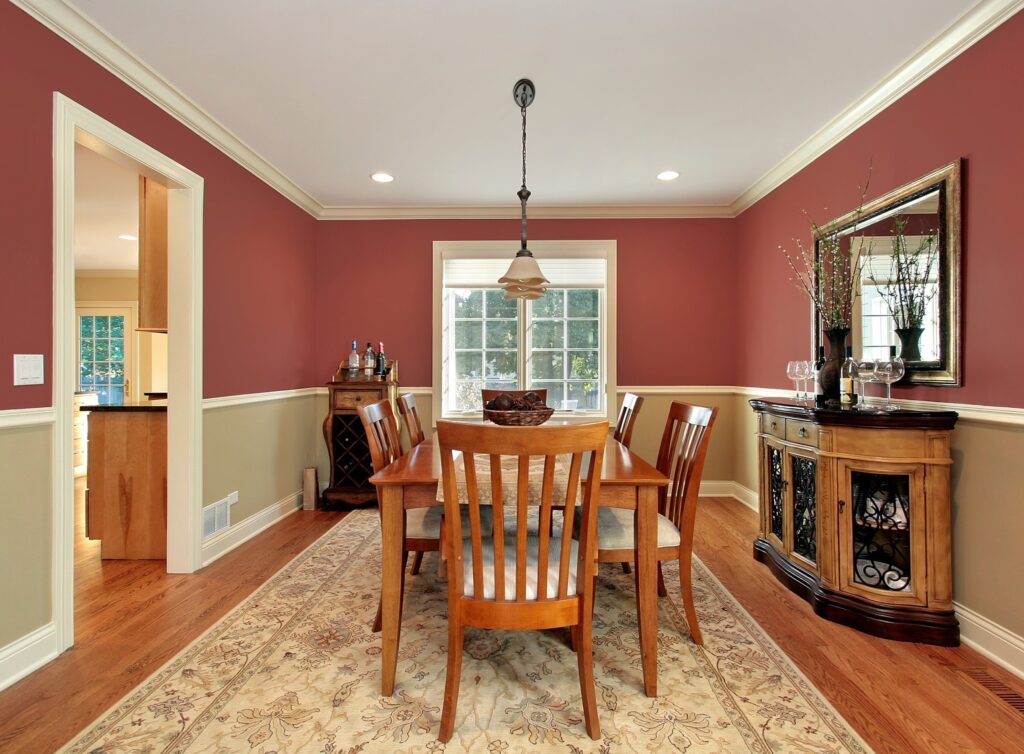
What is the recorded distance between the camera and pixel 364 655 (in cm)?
203

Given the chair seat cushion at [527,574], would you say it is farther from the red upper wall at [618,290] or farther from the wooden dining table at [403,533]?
the red upper wall at [618,290]

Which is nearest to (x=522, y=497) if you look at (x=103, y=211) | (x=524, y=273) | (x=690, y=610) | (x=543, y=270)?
(x=690, y=610)

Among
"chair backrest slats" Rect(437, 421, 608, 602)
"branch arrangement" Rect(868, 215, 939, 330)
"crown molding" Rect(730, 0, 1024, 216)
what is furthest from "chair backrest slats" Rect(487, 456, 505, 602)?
"crown molding" Rect(730, 0, 1024, 216)

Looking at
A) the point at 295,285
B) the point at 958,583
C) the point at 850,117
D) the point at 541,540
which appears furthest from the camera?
the point at 295,285

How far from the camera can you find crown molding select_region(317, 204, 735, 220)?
458cm

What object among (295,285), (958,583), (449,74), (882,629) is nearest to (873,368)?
Result: (958,583)

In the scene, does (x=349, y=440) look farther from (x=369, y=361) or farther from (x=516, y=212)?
(x=516, y=212)

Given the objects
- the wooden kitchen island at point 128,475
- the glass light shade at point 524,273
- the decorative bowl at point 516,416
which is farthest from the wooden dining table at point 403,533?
the wooden kitchen island at point 128,475

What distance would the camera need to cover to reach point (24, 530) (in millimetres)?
1925

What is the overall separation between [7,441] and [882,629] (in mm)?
3510

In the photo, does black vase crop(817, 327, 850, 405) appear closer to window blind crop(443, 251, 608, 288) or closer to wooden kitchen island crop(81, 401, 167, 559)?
window blind crop(443, 251, 608, 288)

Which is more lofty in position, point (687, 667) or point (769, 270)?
point (769, 270)

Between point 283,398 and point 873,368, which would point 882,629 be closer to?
point 873,368

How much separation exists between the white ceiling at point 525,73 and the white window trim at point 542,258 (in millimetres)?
921
